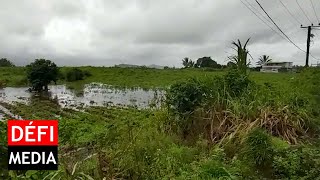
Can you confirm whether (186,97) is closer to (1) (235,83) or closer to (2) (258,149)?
(1) (235,83)

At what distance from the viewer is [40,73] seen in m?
29.9

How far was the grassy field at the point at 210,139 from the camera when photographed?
15.6ft

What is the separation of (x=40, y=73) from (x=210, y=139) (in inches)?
1021

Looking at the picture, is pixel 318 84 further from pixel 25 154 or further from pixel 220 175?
pixel 25 154

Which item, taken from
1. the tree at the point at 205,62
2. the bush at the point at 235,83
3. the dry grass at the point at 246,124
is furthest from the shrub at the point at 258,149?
the tree at the point at 205,62

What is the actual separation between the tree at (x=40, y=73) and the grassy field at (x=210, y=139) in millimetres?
22595

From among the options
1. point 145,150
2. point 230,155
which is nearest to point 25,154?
point 145,150

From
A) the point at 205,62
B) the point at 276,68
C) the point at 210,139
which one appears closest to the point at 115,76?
the point at 205,62

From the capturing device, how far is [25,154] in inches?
102

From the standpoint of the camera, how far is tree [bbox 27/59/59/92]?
2980 centimetres

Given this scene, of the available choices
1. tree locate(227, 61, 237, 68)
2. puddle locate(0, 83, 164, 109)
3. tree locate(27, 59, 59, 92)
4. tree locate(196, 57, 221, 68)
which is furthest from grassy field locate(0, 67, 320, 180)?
tree locate(196, 57, 221, 68)

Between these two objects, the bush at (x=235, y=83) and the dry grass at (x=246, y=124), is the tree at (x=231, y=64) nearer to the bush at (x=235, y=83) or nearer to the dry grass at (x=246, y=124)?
the bush at (x=235, y=83)

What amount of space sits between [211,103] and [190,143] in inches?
40.4

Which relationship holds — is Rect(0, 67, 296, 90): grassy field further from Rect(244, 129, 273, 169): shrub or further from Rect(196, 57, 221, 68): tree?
Rect(244, 129, 273, 169): shrub
